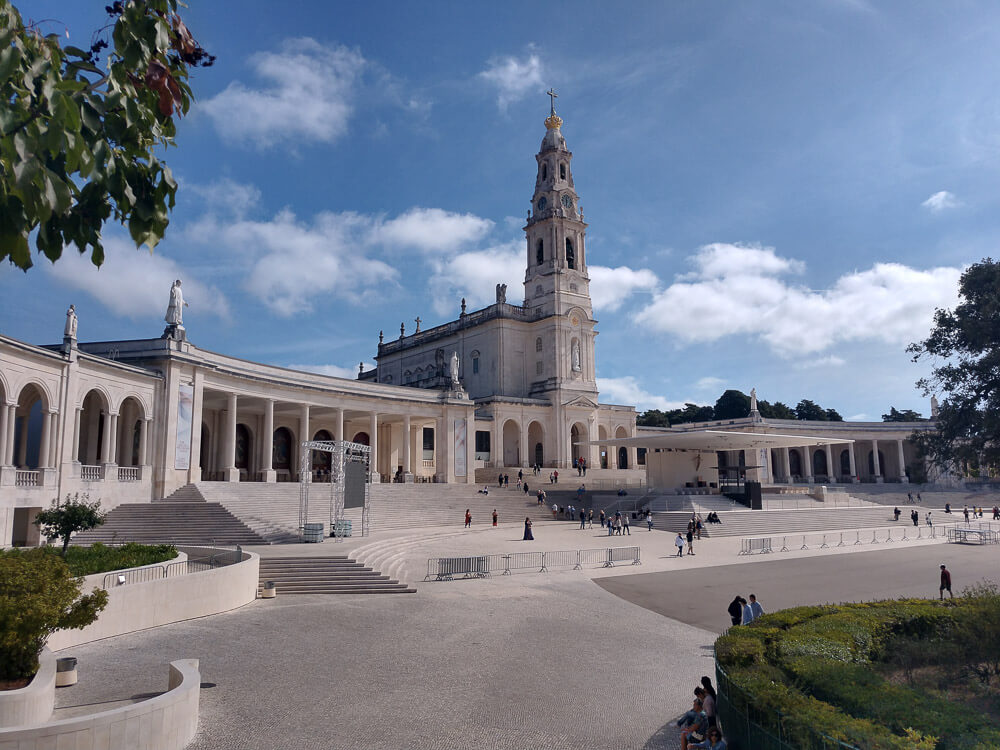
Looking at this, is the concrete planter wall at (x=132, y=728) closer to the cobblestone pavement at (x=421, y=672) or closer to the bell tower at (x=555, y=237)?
the cobblestone pavement at (x=421, y=672)

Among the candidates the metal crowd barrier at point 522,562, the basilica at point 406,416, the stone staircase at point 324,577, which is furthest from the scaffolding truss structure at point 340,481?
the stone staircase at point 324,577

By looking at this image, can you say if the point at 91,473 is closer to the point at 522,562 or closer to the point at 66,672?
the point at 522,562

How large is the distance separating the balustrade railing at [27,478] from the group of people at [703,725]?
2672 cm

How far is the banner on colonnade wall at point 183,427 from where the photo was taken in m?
35.2

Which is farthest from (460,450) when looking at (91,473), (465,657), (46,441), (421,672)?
(421,672)

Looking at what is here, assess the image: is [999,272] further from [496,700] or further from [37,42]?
[37,42]

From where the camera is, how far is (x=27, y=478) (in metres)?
27.1

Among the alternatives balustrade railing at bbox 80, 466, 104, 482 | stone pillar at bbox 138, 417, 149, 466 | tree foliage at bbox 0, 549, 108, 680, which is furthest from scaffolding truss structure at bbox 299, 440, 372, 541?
tree foliage at bbox 0, 549, 108, 680

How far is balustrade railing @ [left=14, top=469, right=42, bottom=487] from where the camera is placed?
2677 cm

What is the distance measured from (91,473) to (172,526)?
472 centimetres

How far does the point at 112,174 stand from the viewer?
5500 mm

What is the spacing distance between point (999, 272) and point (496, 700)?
13998mm

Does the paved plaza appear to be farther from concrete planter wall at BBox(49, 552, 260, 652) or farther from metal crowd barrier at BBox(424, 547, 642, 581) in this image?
metal crowd barrier at BBox(424, 547, 642, 581)

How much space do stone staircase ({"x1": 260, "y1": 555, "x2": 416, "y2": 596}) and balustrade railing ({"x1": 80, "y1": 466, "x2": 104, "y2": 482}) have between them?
12.8 metres
